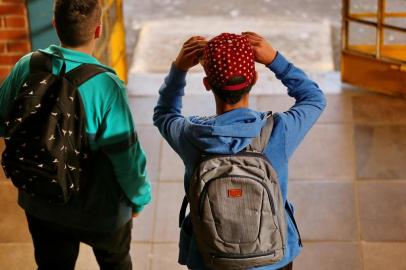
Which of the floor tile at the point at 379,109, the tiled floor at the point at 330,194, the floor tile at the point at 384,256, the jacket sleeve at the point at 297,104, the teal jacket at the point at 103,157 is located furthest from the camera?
the floor tile at the point at 379,109

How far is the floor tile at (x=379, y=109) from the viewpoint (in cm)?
484

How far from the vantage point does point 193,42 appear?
2361 millimetres

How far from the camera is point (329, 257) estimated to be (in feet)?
12.0

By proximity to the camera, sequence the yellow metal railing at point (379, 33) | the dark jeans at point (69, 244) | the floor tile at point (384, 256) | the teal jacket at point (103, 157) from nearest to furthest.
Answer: the teal jacket at point (103, 157) < the dark jeans at point (69, 244) < the floor tile at point (384, 256) < the yellow metal railing at point (379, 33)

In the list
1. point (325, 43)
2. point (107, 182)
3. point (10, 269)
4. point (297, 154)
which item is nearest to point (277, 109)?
point (297, 154)

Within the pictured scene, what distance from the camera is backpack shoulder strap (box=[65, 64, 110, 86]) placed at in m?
2.40

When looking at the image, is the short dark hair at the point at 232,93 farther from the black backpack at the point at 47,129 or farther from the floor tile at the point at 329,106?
the floor tile at the point at 329,106

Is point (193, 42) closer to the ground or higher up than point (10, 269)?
higher up

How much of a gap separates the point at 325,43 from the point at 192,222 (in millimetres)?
4309

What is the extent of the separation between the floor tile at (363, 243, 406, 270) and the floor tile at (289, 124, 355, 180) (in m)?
0.63

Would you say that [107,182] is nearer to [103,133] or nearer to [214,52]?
[103,133]

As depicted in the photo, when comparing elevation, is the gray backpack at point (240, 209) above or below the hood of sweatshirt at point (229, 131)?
below

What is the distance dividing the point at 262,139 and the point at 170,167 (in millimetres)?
2222

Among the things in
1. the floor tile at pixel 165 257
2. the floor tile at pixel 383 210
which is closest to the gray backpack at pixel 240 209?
the floor tile at pixel 165 257
